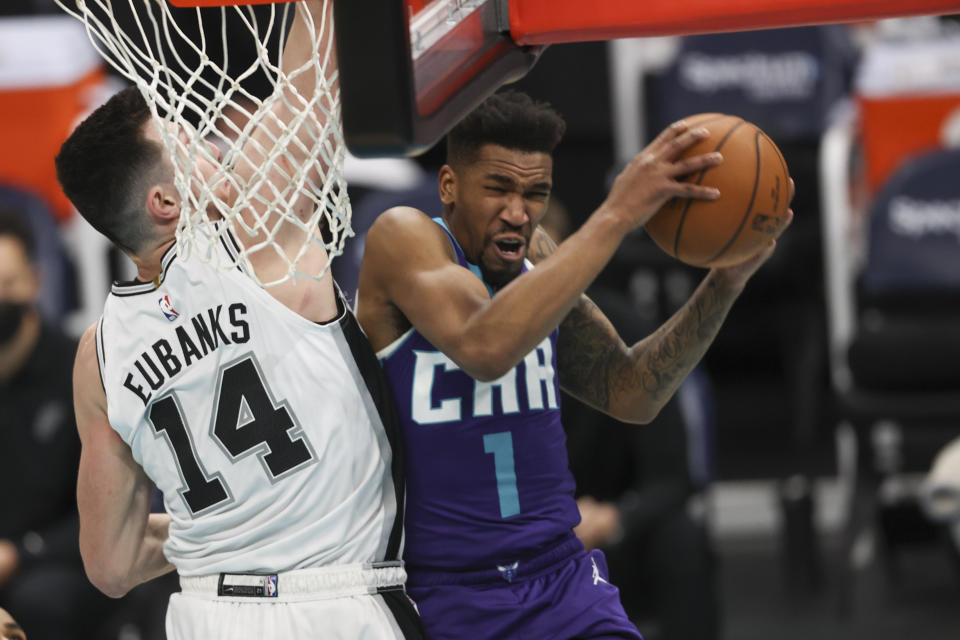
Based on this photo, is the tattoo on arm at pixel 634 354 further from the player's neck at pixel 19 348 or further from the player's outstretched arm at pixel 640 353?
the player's neck at pixel 19 348

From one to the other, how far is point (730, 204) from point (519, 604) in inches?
38.3

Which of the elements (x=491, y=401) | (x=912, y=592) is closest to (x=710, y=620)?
(x=912, y=592)

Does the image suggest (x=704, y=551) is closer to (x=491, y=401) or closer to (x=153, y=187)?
(x=491, y=401)

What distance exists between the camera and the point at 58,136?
23.4 feet

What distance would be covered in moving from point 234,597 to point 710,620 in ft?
8.83

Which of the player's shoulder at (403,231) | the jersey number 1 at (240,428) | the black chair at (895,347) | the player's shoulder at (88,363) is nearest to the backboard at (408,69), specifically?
the player's shoulder at (403,231)

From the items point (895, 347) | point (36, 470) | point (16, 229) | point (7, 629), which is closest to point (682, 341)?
point (7, 629)

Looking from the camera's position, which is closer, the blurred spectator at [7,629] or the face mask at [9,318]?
the blurred spectator at [7,629]

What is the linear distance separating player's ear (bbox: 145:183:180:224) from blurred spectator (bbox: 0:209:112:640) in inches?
100.0

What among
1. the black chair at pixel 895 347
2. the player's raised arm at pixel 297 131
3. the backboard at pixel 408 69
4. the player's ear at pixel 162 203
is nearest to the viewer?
the backboard at pixel 408 69

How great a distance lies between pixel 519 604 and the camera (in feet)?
10.1

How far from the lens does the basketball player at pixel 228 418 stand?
9.62 ft

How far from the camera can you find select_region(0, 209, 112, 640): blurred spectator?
5102 mm

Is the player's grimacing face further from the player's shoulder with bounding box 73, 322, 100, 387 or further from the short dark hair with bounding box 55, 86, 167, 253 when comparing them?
the player's shoulder with bounding box 73, 322, 100, 387
